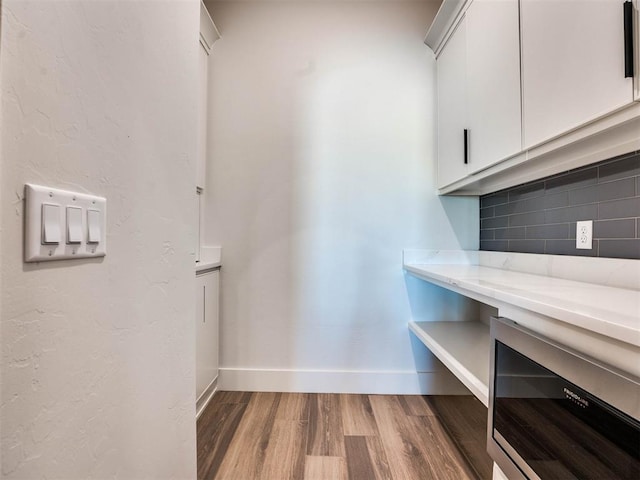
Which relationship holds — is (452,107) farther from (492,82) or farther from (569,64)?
(569,64)

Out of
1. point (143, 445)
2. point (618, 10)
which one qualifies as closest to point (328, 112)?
point (618, 10)

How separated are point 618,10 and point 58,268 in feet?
4.49

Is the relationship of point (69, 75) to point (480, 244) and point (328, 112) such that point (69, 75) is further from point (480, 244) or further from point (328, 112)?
point (480, 244)

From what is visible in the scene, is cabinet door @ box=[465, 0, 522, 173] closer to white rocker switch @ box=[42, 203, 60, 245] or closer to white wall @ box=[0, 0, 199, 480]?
white wall @ box=[0, 0, 199, 480]

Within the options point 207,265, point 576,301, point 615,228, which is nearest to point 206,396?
point 207,265

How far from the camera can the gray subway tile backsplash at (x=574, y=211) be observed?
3.73 feet

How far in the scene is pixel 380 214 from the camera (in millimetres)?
2168

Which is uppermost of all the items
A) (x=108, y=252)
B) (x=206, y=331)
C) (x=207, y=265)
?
(x=108, y=252)

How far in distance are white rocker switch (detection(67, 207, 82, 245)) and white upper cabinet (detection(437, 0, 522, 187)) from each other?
1.39 meters

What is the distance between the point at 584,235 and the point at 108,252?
1.61 m

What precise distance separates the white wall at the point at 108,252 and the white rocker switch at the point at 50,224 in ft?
0.11

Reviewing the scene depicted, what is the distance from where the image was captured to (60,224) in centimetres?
51

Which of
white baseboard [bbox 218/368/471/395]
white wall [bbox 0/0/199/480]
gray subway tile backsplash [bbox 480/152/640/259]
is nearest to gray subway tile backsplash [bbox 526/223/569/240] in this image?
gray subway tile backsplash [bbox 480/152/640/259]

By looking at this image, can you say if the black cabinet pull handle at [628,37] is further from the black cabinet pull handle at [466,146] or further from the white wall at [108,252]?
the white wall at [108,252]
